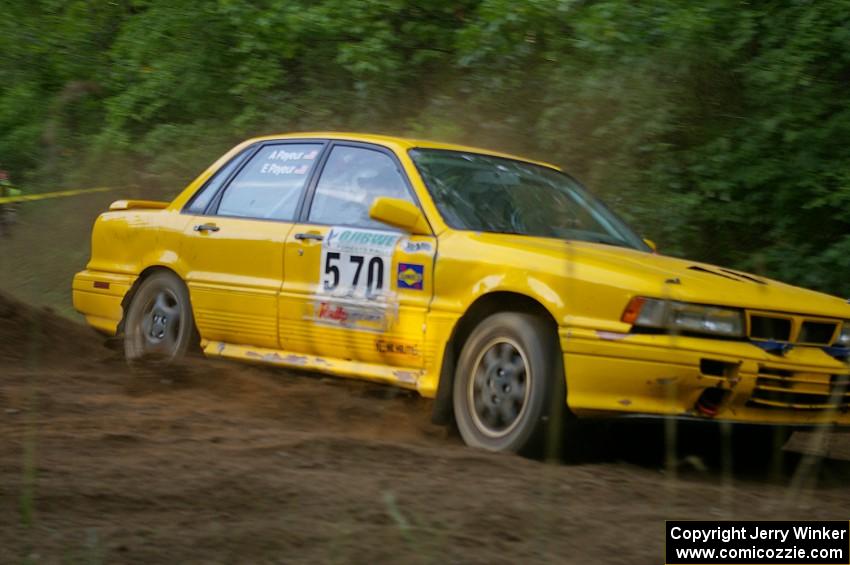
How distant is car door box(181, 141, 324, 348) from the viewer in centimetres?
706

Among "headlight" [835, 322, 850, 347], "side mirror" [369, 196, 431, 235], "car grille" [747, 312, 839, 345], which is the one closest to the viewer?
"car grille" [747, 312, 839, 345]

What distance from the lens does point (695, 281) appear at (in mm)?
5543

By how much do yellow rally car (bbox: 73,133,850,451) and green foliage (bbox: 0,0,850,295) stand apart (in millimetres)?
2709

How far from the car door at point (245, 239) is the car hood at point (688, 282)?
1.67m

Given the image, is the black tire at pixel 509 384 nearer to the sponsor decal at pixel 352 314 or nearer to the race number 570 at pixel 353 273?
the sponsor decal at pixel 352 314

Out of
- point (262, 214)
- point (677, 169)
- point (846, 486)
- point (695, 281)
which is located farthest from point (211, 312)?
point (677, 169)

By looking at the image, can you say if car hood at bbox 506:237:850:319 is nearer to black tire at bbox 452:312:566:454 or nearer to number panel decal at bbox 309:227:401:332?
black tire at bbox 452:312:566:454

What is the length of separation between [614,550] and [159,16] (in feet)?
40.1

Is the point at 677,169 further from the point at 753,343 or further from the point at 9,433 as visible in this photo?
the point at 9,433

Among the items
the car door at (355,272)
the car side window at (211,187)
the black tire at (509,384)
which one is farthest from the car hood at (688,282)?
the car side window at (211,187)

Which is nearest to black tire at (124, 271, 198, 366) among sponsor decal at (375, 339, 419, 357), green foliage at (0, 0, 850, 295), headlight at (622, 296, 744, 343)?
A: sponsor decal at (375, 339, 419, 357)

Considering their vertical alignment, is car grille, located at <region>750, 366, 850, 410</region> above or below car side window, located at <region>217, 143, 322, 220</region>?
below

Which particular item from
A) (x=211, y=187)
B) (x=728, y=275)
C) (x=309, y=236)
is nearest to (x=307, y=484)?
(x=728, y=275)

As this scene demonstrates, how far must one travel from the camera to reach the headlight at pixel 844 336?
5.74 meters
